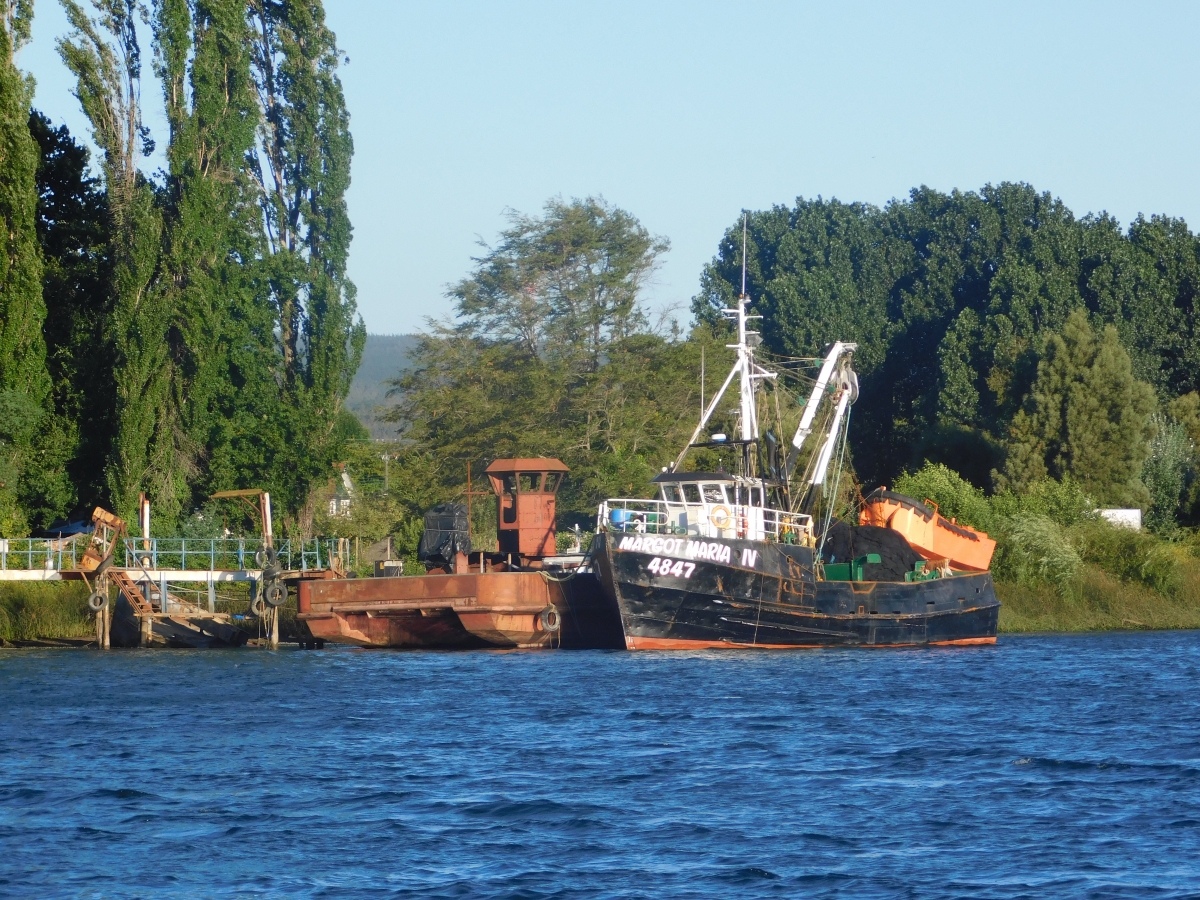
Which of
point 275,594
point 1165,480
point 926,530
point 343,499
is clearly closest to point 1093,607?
point 1165,480

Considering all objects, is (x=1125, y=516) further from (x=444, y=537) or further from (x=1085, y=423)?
(x=444, y=537)

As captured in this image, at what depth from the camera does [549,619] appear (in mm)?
40688

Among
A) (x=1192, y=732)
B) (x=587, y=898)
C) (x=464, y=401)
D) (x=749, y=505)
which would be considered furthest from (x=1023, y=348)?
(x=587, y=898)

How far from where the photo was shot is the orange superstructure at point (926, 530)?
4219 cm

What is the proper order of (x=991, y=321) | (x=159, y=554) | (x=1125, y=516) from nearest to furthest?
(x=159, y=554) → (x=1125, y=516) → (x=991, y=321)

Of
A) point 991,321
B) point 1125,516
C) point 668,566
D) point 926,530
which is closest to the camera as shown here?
point 668,566

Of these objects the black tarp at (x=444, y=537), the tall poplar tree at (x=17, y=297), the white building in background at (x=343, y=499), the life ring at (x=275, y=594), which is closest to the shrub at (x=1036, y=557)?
the black tarp at (x=444, y=537)

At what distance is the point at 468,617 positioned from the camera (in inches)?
1572

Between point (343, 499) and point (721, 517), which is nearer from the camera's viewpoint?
point (721, 517)

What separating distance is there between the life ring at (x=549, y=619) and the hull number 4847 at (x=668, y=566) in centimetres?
415

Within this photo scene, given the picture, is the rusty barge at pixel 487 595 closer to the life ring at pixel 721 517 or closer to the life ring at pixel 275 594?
the life ring at pixel 275 594

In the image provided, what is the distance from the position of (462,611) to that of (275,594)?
5.17 metres

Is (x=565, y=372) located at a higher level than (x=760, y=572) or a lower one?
higher

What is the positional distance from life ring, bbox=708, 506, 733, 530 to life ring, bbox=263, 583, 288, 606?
11224mm
